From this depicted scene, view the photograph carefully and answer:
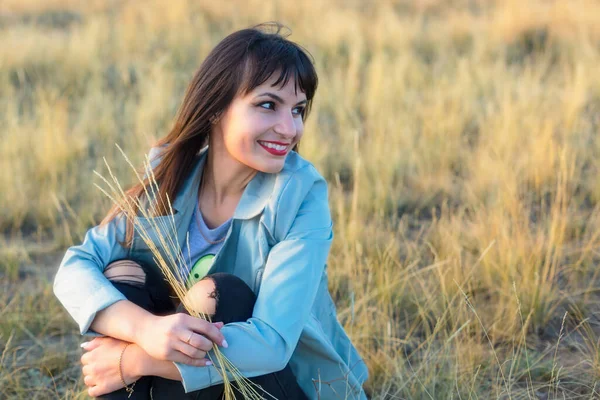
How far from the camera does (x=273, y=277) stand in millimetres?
2010

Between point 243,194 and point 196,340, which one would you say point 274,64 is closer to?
point 243,194

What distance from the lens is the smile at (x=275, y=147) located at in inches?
85.1

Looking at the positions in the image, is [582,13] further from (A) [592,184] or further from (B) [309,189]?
(B) [309,189]

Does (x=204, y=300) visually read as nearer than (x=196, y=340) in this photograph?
No

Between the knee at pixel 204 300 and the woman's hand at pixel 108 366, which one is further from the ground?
the knee at pixel 204 300

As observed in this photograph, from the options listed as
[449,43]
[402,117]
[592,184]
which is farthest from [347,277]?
[449,43]

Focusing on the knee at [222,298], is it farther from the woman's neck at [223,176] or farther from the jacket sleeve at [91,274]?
the woman's neck at [223,176]

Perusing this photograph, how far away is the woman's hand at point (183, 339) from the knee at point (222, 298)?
95 millimetres

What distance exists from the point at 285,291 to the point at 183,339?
31cm

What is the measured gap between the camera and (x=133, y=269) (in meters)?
2.23

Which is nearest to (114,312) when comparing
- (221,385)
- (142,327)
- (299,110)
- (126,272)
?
(142,327)

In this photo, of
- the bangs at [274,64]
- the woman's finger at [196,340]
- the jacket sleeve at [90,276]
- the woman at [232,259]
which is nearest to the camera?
the woman's finger at [196,340]

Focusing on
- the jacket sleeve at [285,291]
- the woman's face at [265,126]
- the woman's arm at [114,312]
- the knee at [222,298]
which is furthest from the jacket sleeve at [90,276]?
the woman's face at [265,126]

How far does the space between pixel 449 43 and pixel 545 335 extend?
15.6ft
